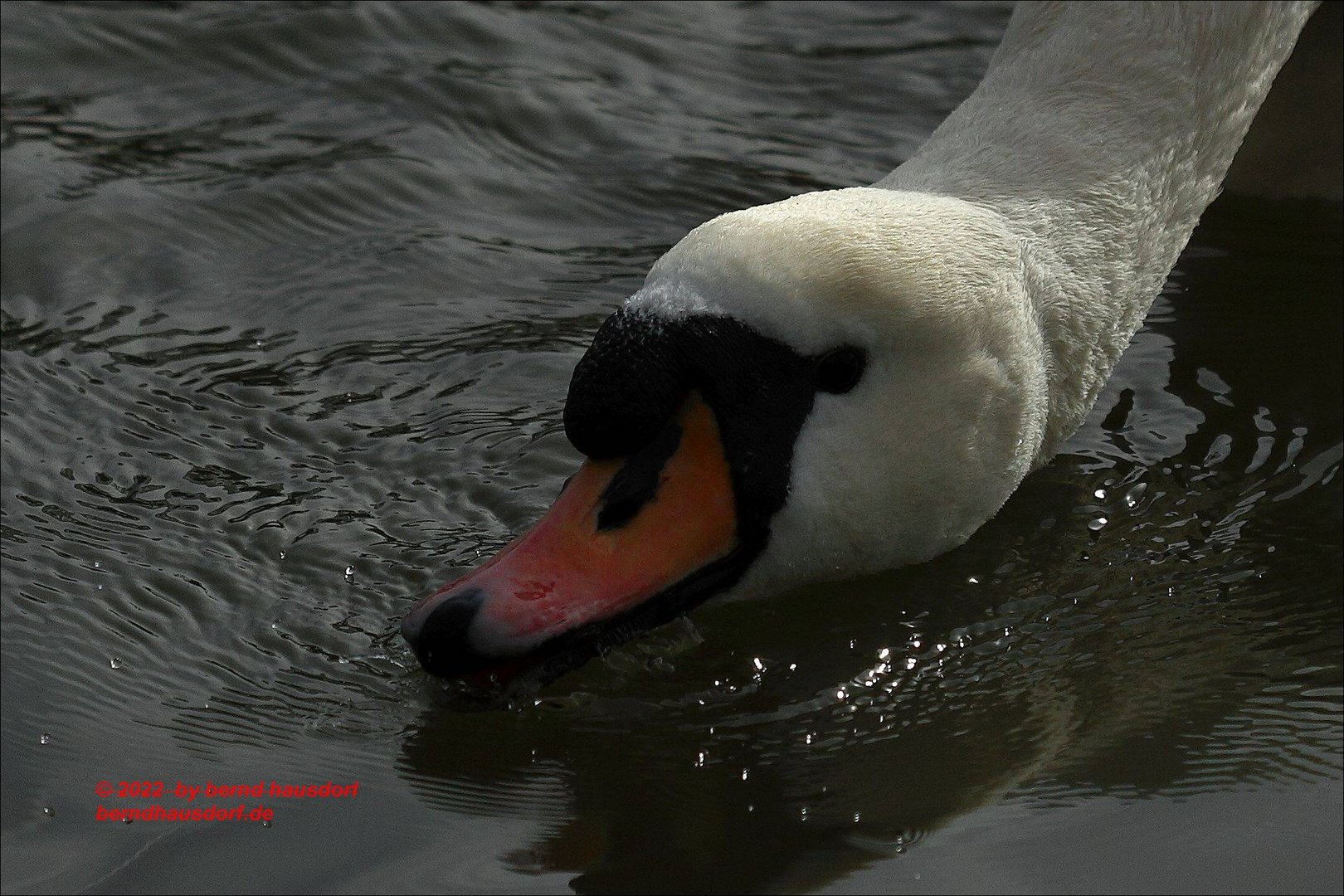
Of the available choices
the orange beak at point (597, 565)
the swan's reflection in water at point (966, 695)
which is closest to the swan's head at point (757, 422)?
the orange beak at point (597, 565)

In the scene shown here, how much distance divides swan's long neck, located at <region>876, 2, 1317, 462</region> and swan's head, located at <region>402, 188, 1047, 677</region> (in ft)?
1.49

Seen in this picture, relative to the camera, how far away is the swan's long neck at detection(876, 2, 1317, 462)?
17.1 feet

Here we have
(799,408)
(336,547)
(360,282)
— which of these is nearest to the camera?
(799,408)

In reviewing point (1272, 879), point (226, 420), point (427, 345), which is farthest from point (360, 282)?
point (1272, 879)

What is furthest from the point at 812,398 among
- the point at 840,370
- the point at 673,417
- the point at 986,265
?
the point at 986,265

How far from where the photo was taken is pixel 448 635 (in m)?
4.16

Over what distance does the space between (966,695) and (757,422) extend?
987 mm

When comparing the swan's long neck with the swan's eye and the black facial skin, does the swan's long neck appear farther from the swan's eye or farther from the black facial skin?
the black facial skin

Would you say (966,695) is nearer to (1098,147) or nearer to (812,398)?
(812,398)

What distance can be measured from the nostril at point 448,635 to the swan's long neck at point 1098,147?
174cm

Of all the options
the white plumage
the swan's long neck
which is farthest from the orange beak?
the swan's long neck

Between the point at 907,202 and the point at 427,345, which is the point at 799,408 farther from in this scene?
the point at 427,345

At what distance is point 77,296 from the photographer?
22.8 feet

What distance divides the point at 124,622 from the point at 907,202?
87.8 inches
